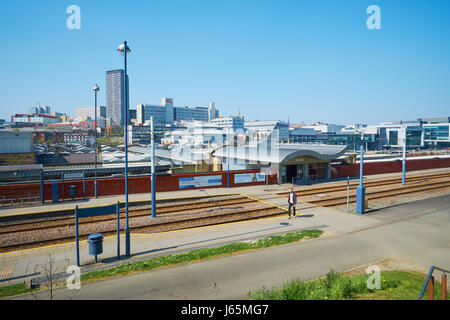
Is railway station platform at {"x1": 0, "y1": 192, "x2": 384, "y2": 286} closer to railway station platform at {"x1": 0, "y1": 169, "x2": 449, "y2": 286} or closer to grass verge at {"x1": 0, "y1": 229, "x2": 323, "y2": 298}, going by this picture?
railway station platform at {"x1": 0, "y1": 169, "x2": 449, "y2": 286}

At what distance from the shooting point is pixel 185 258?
33.3 feet

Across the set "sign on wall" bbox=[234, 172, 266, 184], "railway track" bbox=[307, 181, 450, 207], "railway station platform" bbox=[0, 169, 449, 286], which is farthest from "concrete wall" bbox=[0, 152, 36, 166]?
"railway track" bbox=[307, 181, 450, 207]

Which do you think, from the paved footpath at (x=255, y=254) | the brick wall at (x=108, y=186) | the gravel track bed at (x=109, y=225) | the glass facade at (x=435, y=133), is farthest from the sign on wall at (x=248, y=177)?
the glass facade at (x=435, y=133)

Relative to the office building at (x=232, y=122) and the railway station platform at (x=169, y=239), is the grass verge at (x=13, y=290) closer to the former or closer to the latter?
the railway station platform at (x=169, y=239)

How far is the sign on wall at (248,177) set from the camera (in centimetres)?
2788

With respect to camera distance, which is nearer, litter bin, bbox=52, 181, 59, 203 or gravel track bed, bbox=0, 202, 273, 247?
gravel track bed, bbox=0, 202, 273, 247

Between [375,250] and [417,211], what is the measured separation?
28.0 feet

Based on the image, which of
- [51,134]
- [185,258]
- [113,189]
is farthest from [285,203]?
[51,134]

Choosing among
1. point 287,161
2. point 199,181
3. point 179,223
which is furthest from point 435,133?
point 179,223

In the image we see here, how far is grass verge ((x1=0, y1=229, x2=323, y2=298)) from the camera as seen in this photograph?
8.46 metres

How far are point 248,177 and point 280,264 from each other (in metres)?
18.8

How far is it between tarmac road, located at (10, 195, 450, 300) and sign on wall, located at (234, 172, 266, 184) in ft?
48.6

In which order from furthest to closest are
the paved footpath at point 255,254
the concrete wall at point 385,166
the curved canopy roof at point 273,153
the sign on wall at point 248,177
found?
the concrete wall at point 385,166 → the curved canopy roof at point 273,153 → the sign on wall at point 248,177 → the paved footpath at point 255,254

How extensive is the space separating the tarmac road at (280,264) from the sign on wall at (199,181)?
A: 15.1 metres
